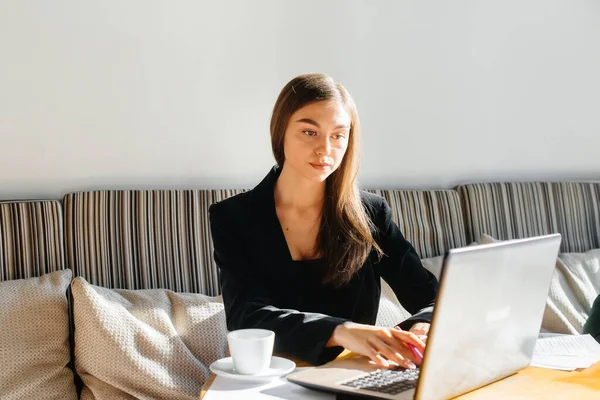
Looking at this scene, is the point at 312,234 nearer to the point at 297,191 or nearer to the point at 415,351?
the point at 297,191

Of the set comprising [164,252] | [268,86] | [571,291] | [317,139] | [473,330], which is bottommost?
[571,291]

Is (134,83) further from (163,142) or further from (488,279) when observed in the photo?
(488,279)

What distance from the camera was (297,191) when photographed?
5.15 ft

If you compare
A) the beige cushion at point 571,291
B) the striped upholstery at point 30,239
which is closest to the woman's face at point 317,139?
the striped upholstery at point 30,239

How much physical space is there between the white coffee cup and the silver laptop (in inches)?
2.2

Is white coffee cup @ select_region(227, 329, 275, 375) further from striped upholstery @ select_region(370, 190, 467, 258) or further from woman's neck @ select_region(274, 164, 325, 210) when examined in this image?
striped upholstery @ select_region(370, 190, 467, 258)

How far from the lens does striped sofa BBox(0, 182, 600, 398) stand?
185 cm

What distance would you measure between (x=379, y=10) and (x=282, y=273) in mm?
1413

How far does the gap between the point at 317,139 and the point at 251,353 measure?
511 mm

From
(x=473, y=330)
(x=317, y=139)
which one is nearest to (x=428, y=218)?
(x=317, y=139)

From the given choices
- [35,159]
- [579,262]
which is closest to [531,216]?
[579,262]

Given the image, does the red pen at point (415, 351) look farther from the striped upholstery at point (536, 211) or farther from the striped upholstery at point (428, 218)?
the striped upholstery at point (536, 211)

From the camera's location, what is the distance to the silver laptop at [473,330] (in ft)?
2.98

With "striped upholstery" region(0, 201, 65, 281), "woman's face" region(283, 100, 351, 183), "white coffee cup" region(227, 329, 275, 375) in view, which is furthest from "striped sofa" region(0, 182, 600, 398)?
"white coffee cup" region(227, 329, 275, 375)
